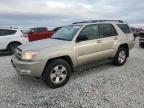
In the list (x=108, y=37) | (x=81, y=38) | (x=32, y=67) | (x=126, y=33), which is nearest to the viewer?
(x=32, y=67)

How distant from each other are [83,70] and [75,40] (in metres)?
1.45

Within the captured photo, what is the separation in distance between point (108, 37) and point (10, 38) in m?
6.15

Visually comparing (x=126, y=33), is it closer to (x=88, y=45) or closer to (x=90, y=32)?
(x=90, y=32)

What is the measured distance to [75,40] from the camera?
5336 millimetres

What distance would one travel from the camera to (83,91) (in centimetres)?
462

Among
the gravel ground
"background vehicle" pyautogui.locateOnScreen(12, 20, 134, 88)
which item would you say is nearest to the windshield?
"background vehicle" pyautogui.locateOnScreen(12, 20, 134, 88)

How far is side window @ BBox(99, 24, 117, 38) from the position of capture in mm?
6216

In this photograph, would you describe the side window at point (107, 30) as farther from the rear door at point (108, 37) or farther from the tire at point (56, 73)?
the tire at point (56, 73)

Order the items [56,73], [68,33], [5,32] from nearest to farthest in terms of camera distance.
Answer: [56,73]
[68,33]
[5,32]

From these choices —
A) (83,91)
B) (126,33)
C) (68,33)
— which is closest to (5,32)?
(68,33)

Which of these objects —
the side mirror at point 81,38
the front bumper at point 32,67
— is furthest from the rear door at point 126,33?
the front bumper at point 32,67

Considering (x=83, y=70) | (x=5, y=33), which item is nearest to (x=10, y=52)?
(x=5, y=33)

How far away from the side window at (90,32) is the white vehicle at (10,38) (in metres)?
5.79

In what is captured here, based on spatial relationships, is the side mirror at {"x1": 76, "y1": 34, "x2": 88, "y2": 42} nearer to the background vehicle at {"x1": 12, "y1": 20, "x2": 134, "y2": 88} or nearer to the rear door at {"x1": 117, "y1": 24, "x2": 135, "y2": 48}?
the background vehicle at {"x1": 12, "y1": 20, "x2": 134, "y2": 88}
